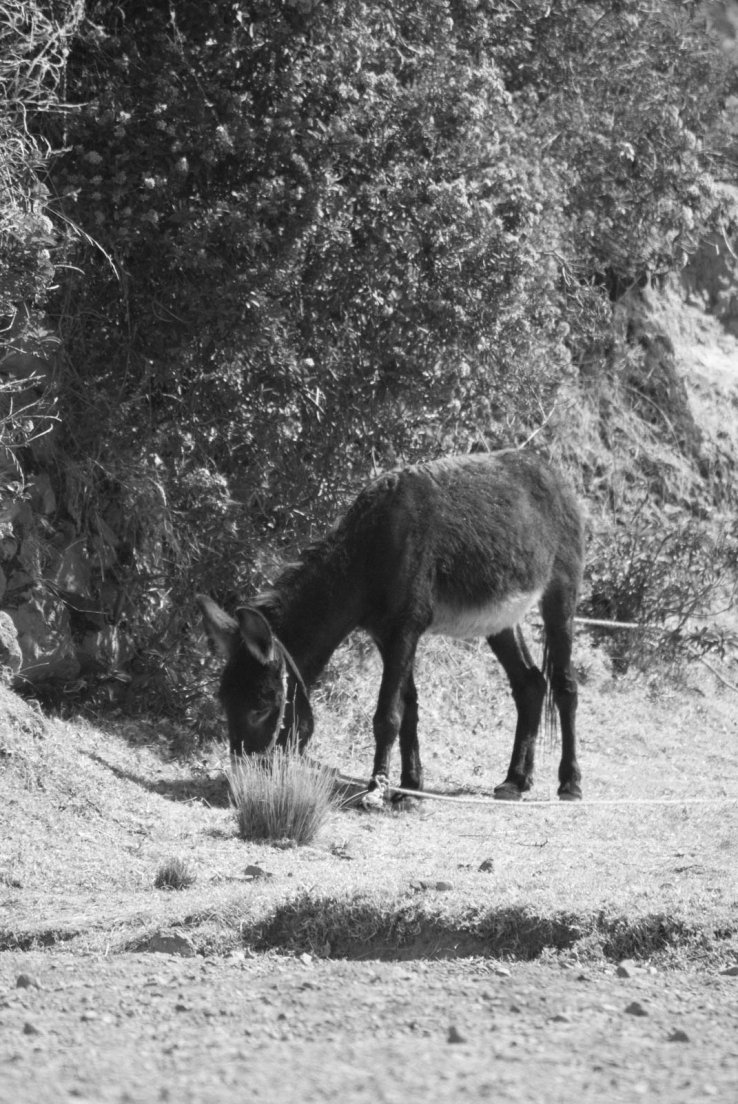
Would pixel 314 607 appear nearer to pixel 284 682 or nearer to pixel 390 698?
pixel 284 682

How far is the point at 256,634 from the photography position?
757 cm

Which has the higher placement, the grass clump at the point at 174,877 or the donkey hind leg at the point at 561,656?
the donkey hind leg at the point at 561,656

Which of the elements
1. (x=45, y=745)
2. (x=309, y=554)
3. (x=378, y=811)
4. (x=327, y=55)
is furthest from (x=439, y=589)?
(x=327, y=55)

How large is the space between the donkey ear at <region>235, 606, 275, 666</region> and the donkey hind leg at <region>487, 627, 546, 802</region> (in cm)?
206

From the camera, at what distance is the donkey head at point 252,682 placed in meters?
7.59

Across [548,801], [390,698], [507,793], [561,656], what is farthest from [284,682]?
[561,656]

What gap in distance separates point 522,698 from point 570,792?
82 centimetres

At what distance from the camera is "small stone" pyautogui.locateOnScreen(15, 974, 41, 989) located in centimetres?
405

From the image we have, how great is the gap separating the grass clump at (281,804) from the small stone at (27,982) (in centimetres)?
250

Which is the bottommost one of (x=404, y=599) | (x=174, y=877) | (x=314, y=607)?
(x=174, y=877)

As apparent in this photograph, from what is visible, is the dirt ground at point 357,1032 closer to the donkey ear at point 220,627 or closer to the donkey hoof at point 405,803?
the donkey ear at point 220,627

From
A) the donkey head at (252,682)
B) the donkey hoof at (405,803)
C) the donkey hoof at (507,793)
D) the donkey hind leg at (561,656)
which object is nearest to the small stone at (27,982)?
the donkey head at (252,682)

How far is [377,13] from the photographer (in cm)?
855

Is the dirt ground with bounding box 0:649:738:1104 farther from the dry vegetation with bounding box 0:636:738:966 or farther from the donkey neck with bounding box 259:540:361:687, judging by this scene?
the donkey neck with bounding box 259:540:361:687
